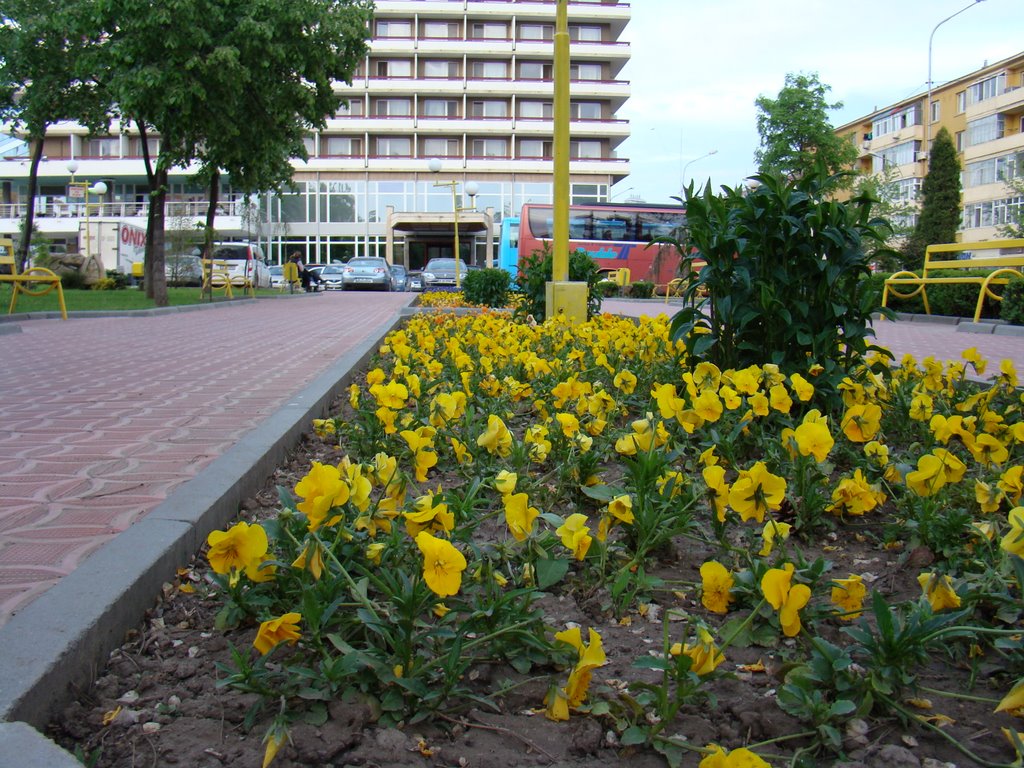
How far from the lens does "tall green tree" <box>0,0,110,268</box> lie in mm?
18394

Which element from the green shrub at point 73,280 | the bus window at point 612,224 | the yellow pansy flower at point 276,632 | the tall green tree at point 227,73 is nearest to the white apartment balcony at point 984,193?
the bus window at point 612,224

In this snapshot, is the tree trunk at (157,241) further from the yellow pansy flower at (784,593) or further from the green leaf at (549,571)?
the yellow pansy flower at (784,593)

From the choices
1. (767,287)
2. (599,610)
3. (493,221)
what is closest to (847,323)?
(767,287)

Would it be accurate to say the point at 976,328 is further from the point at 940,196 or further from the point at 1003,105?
the point at 1003,105

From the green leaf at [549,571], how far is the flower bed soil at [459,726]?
11cm

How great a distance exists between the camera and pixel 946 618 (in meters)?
1.69

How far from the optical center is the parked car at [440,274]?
3567 centimetres

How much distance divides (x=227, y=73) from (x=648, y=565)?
18139mm


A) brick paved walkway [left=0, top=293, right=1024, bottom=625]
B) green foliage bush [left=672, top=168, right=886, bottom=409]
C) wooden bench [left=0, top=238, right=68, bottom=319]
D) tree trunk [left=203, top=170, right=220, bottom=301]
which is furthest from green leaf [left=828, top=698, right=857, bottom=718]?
tree trunk [left=203, top=170, right=220, bottom=301]

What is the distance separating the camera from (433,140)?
193ft

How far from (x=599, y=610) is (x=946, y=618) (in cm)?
84

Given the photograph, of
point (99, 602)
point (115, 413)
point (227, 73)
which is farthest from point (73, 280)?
point (99, 602)

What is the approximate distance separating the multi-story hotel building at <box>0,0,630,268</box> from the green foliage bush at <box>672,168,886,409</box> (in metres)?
53.5

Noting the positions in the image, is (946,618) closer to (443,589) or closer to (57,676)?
(443,589)
